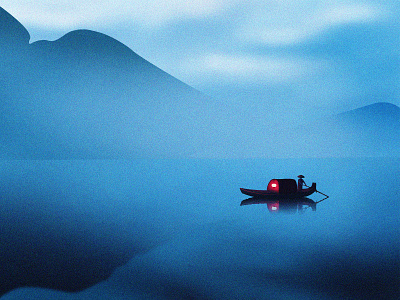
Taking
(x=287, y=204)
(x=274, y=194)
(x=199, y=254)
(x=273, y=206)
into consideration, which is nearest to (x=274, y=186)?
(x=274, y=194)

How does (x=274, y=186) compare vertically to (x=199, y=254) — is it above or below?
above

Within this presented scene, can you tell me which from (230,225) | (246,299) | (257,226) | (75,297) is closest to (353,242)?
(257,226)

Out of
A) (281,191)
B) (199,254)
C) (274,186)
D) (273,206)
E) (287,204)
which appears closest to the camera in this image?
(199,254)

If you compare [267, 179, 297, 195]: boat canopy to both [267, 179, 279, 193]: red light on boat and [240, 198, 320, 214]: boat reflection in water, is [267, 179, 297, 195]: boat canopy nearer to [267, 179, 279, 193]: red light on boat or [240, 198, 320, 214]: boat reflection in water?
[267, 179, 279, 193]: red light on boat

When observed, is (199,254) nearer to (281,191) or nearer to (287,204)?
(287,204)

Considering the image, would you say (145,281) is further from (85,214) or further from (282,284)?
(85,214)

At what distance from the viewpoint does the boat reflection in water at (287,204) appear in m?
31.1

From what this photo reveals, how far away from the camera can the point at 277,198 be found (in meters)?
35.9

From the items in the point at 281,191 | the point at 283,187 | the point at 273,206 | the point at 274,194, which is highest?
the point at 283,187

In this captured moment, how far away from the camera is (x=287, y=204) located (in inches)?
1363

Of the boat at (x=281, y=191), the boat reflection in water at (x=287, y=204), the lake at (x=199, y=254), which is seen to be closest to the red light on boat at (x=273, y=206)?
the boat reflection in water at (x=287, y=204)

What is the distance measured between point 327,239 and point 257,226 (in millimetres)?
4883

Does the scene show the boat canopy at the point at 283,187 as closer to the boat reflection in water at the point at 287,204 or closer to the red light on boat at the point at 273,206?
the boat reflection in water at the point at 287,204

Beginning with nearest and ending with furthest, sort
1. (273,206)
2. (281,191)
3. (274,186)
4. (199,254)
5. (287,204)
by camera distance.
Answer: (199,254) < (273,206) < (287,204) < (281,191) < (274,186)
